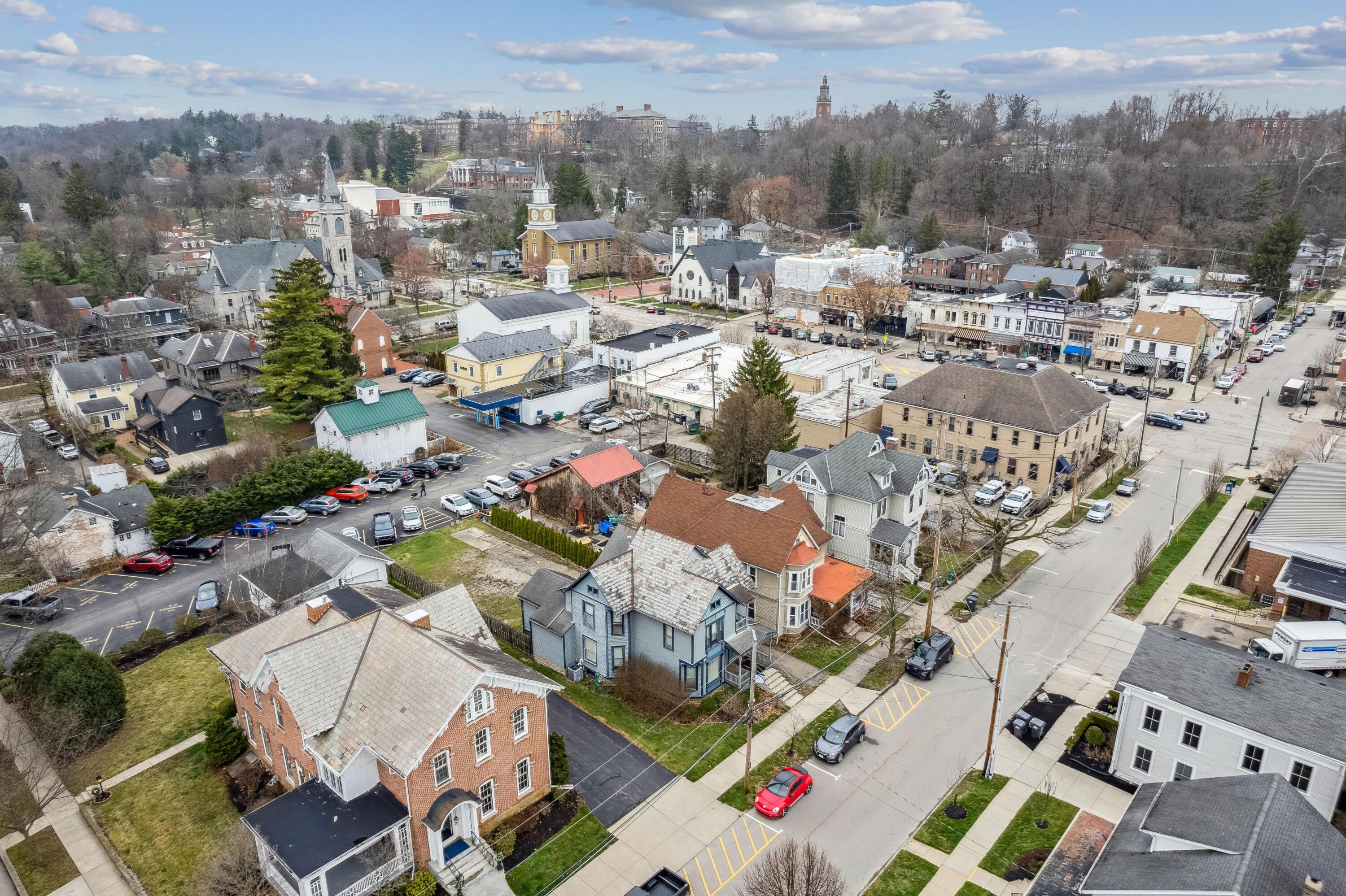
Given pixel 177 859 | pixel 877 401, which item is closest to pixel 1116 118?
pixel 877 401

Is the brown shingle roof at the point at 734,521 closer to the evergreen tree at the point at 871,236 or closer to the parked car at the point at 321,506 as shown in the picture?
the parked car at the point at 321,506

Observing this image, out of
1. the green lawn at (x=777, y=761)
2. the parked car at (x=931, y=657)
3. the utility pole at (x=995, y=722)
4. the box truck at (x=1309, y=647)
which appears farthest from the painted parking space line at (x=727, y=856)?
the box truck at (x=1309, y=647)

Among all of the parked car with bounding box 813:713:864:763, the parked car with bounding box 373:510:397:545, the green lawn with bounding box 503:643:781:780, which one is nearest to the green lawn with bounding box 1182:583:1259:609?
the parked car with bounding box 813:713:864:763

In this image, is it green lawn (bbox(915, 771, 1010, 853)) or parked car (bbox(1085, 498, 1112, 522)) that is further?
parked car (bbox(1085, 498, 1112, 522))

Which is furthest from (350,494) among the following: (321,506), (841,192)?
(841,192)

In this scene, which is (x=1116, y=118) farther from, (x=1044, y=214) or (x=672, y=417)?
(x=672, y=417)

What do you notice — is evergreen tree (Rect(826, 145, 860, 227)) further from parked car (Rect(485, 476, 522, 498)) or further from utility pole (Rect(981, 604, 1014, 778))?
utility pole (Rect(981, 604, 1014, 778))
